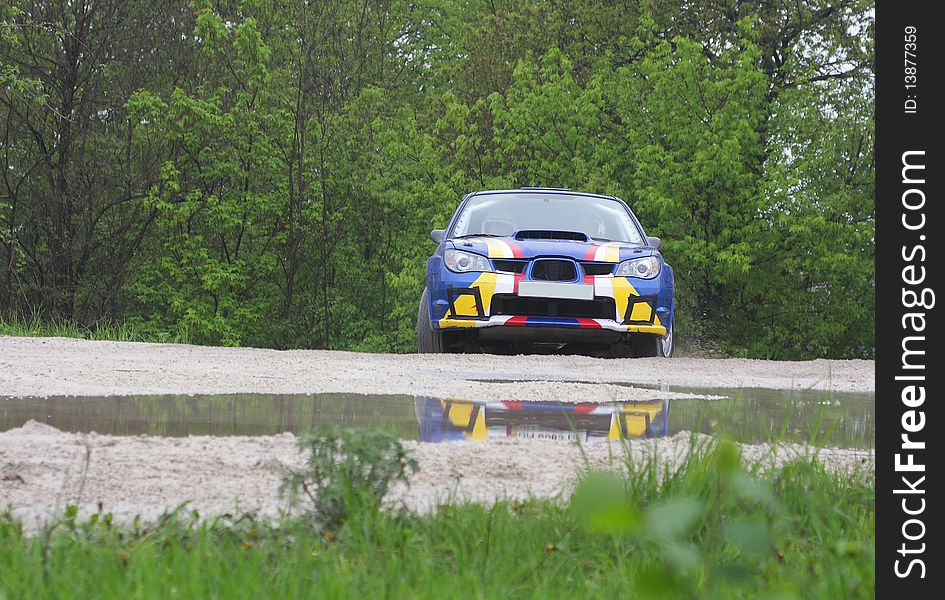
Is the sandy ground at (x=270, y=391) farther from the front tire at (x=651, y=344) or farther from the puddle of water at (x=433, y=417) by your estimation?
the front tire at (x=651, y=344)

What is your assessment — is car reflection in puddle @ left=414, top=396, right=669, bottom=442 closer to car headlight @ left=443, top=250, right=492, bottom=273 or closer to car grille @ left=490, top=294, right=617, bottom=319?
car grille @ left=490, top=294, right=617, bottom=319

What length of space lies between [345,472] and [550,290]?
24.1 feet

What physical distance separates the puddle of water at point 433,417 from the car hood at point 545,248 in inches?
154

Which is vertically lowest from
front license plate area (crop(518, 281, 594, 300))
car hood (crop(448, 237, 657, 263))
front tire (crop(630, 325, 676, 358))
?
front tire (crop(630, 325, 676, 358))

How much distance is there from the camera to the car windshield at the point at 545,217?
11.5 meters

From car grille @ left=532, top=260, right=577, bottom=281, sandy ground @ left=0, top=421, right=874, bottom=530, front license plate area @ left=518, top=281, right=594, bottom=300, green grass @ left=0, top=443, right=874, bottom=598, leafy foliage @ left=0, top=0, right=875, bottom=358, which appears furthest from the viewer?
leafy foliage @ left=0, top=0, right=875, bottom=358

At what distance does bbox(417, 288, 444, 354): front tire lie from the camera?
11.2 metres

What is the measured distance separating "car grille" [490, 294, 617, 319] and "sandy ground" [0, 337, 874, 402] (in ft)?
1.28

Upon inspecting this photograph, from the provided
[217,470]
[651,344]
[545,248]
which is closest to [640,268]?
[651,344]

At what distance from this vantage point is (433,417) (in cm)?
556

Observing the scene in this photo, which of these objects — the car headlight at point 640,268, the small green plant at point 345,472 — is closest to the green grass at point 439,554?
the small green plant at point 345,472

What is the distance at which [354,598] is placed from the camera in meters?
2.46

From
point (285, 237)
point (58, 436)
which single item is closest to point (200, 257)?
point (285, 237)

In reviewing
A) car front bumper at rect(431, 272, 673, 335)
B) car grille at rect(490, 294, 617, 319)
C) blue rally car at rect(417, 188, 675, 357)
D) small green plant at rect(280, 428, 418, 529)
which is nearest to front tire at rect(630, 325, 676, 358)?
blue rally car at rect(417, 188, 675, 357)
